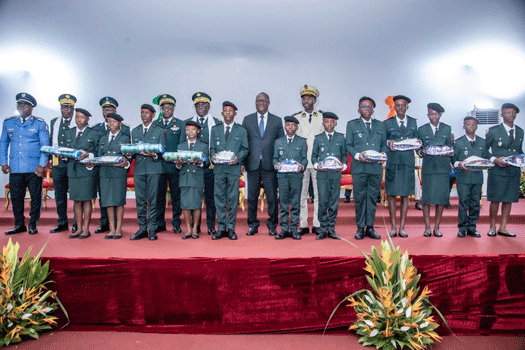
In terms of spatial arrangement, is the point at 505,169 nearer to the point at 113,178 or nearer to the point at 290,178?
the point at 290,178

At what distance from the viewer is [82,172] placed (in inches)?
142

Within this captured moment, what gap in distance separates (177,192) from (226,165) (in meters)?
0.83

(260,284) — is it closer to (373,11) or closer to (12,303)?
(12,303)

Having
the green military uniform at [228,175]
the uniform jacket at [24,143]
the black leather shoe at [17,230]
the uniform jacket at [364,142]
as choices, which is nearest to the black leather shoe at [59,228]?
the black leather shoe at [17,230]

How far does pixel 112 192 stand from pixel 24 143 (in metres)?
1.32

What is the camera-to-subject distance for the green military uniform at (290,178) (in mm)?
3566

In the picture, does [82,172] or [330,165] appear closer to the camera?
[330,165]

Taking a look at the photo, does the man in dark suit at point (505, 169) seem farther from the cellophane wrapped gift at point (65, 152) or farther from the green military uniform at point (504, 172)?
the cellophane wrapped gift at point (65, 152)

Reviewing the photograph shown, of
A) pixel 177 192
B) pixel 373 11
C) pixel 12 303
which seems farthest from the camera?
pixel 373 11

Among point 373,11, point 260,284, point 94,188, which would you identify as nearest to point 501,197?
point 260,284

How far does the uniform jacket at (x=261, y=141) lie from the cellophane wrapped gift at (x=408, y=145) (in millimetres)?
1274

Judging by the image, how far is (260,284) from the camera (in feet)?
7.80

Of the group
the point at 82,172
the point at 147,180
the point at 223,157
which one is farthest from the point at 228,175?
the point at 82,172

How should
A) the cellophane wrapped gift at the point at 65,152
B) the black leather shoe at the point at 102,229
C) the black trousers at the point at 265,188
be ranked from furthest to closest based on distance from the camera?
1. the black leather shoe at the point at 102,229
2. the black trousers at the point at 265,188
3. the cellophane wrapped gift at the point at 65,152
